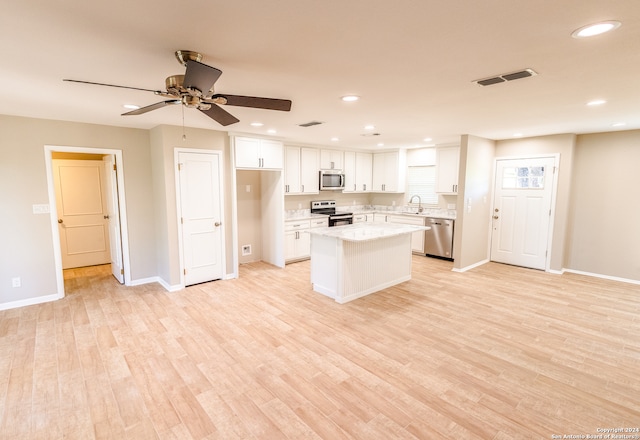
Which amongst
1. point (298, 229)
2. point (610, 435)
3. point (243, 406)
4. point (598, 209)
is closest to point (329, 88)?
point (243, 406)

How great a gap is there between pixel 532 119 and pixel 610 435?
11.5 ft

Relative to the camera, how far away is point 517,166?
19.2ft

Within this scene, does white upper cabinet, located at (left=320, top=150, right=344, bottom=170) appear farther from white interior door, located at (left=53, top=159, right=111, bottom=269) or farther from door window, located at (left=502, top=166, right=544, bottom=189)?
white interior door, located at (left=53, top=159, right=111, bottom=269)

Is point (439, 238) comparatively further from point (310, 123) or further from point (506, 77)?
point (506, 77)

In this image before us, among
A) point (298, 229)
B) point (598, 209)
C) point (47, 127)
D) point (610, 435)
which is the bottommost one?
point (610, 435)

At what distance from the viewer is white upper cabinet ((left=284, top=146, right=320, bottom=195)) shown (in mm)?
6152

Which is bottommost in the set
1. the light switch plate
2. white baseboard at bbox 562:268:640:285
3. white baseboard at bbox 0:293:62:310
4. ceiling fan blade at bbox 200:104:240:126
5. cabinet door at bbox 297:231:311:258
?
white baseboard at bbox 0:293:62:310

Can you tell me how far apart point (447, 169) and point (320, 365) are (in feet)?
17.0

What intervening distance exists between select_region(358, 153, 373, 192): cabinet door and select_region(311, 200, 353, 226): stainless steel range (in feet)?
2.96

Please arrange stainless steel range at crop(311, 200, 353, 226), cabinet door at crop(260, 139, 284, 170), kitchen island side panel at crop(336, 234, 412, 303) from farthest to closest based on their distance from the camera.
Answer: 1. stainless steel range at crop(311, 200, 353, 226)
2. cabinet door at crop(260, 139, 284, 170)
3. kitchen island side panel at crop(336, 234, 412, 303)

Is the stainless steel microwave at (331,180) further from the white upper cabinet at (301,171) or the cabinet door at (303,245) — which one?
the cabinet door at (303,245)

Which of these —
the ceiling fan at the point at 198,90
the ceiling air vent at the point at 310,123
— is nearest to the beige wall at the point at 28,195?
the ceiling fan at the point at 198,90

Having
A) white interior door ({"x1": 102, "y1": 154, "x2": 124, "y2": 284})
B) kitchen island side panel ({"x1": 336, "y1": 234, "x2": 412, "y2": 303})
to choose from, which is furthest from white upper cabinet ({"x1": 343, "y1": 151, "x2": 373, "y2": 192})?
white interior door ({"x1": 102, "y1": 154, "x2": 124, "y2": 284})

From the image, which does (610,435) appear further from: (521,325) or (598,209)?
(598,209)
